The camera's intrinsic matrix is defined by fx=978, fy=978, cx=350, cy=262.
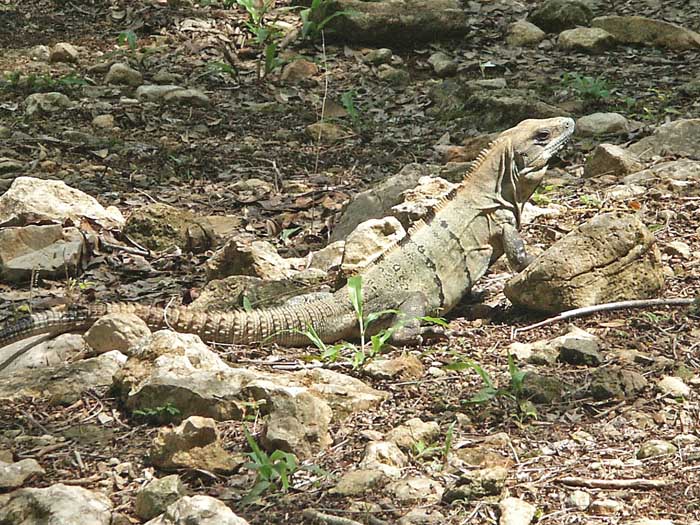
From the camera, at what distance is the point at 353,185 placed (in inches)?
288

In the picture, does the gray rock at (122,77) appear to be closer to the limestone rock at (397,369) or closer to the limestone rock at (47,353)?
the limestone rock at (47,353)

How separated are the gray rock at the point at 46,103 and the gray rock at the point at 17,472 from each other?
5.80 meters

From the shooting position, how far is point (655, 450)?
3.24 meters

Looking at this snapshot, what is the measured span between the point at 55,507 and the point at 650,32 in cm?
836

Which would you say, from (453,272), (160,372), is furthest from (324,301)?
(160,372)

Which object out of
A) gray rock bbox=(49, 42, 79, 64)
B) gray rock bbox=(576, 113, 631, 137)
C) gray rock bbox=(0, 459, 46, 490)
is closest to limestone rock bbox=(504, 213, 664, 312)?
A: gray rock bbox=(0, 459, 46, 490)

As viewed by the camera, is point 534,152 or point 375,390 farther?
point 534,152

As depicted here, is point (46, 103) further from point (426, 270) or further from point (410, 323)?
point (410, 323)

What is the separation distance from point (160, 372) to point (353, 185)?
12.4 ft

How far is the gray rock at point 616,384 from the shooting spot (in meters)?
3.67

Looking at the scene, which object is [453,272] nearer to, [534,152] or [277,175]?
[534,152]

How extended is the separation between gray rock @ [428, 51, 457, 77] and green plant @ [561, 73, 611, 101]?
1.10 m

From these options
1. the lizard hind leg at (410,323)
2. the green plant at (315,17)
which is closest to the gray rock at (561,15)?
the green plant at (315,17)

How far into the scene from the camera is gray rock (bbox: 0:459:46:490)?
3195mm
